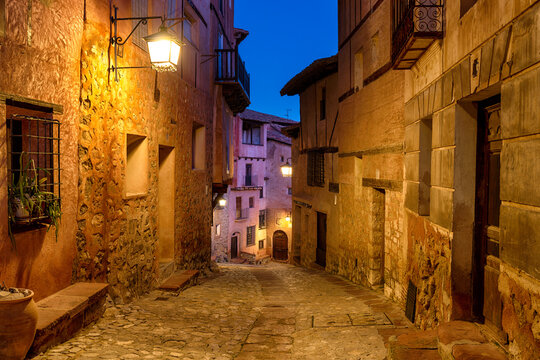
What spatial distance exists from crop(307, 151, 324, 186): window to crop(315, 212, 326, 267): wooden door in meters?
1.10

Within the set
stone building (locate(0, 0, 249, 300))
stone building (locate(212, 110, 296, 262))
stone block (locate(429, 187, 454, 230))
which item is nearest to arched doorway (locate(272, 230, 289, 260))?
stone building (locate(212, 110, 296, 262))

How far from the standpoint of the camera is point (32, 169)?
416cm

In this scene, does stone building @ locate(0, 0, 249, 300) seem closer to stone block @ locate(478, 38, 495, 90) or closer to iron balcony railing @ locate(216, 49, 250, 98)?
iron balcony railing @ locate(216, 49, 250, 98)

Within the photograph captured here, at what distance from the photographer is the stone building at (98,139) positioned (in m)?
4.20

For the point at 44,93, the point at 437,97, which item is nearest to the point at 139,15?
the point at 44,93

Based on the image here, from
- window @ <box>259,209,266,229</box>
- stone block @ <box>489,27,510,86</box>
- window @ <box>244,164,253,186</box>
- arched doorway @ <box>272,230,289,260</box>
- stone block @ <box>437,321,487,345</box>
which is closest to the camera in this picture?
stone block @ <box>489,27,510,86</box>

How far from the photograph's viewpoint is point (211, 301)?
7.19 metres

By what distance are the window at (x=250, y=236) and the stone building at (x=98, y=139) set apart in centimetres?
2254

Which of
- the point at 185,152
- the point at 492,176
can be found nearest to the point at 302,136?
the point at 185,152

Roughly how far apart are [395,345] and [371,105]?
538cm

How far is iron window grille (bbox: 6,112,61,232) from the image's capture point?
4.06 meters

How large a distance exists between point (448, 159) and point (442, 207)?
55cm

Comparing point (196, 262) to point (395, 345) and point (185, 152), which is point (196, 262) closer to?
point (185, 152)

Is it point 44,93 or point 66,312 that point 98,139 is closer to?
point 44,93
